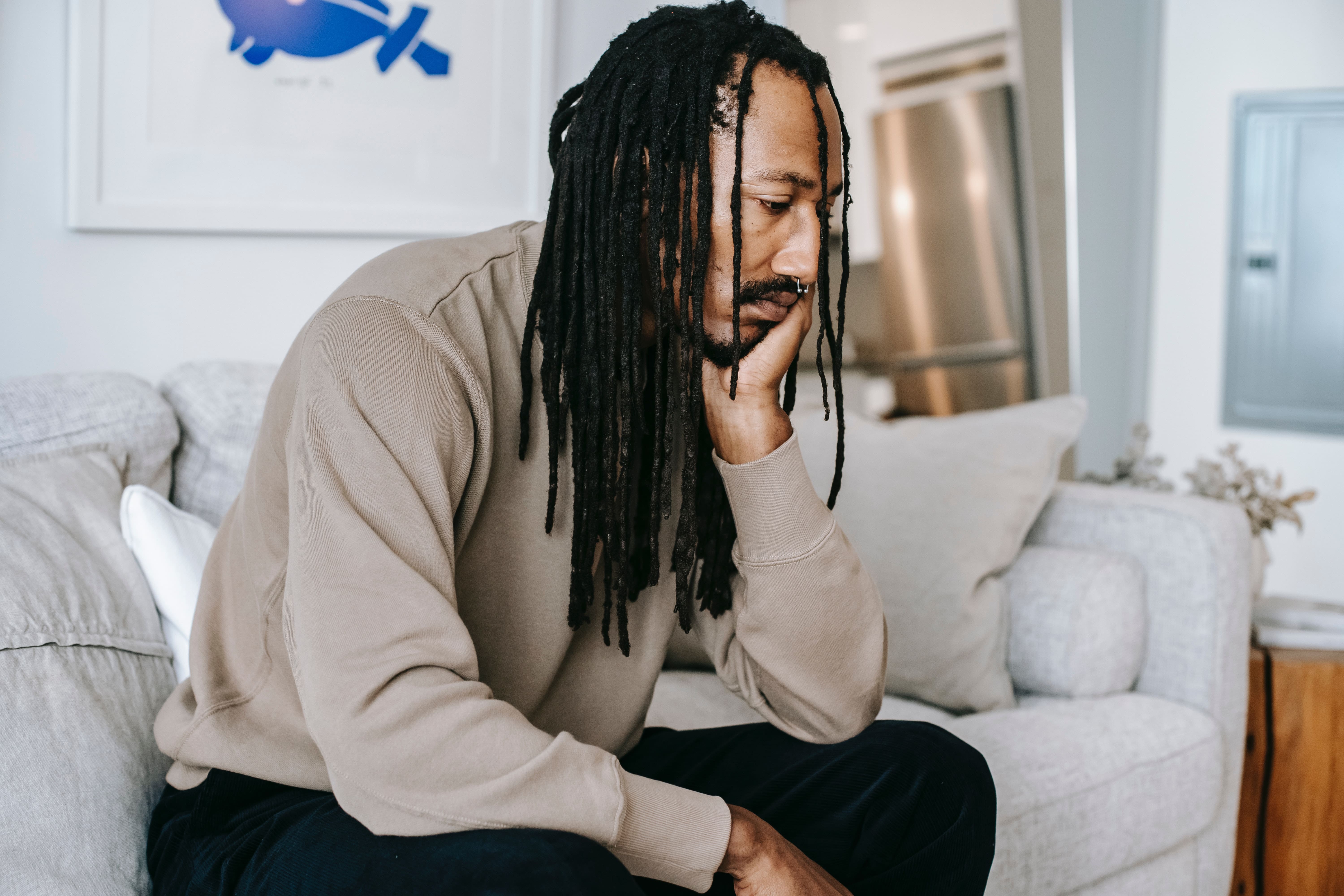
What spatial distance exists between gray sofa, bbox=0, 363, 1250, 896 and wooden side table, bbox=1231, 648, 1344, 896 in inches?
4.0

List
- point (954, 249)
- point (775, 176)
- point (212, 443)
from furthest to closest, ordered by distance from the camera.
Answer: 1. point (954, 249)
2. point (212, 443)
3. point (775, 176)

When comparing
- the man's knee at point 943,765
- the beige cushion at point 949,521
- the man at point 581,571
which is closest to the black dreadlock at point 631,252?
the man at point 581,571

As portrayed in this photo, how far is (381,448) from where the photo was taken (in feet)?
2.68

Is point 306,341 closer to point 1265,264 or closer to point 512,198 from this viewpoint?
point 512,198

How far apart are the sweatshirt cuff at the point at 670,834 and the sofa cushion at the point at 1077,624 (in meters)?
0.93

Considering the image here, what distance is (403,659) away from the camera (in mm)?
772

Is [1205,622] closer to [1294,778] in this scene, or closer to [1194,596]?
[1194,596]

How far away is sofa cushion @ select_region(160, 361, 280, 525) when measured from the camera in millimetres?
1512

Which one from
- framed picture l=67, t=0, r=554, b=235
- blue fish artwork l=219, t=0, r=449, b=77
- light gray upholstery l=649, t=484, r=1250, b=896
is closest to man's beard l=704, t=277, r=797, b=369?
light gray upholstery l=649, t=484, r=1250, b=896

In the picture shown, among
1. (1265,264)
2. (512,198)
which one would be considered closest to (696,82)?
(512,198)

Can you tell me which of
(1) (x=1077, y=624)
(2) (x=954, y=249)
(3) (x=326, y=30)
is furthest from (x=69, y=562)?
(2) (x=954, y=249)

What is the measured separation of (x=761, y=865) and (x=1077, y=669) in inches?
35.7

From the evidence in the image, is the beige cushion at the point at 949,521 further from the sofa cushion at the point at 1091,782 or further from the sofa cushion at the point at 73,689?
the sofa cushion at the point at 73,689

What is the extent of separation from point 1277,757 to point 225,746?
5.19 ft
